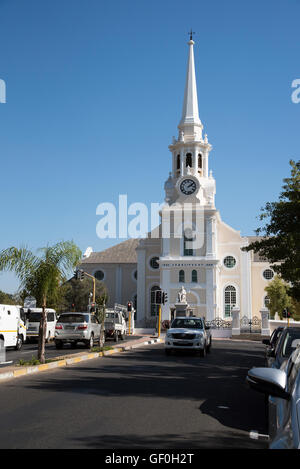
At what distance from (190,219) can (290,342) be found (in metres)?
49.2

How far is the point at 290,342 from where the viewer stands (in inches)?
349

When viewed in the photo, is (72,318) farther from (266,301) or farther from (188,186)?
(266,301)

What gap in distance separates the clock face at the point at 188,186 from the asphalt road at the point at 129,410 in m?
45.3

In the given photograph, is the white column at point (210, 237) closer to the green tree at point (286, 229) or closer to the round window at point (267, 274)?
the round window at point (267, 274)

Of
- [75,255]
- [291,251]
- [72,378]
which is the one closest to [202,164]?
[291,251]

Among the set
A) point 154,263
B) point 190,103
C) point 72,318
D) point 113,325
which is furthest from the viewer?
point 190,103

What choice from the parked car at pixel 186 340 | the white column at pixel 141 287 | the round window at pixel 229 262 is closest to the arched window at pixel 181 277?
the white column at pixel 141 287

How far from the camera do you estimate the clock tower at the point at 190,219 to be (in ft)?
180

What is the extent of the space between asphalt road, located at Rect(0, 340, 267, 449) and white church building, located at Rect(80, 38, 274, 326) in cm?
4094

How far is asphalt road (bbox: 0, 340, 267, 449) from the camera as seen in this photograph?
20.2ft

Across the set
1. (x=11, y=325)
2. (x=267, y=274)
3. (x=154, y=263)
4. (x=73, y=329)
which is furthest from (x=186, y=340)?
(x=267, y=274)

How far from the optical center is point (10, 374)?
1309 cm

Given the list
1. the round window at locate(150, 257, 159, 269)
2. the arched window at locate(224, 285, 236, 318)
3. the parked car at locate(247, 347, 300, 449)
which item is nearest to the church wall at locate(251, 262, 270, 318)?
the arched window at locate(224, 285, 236, 318)
